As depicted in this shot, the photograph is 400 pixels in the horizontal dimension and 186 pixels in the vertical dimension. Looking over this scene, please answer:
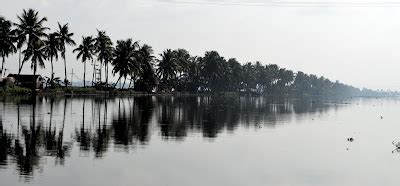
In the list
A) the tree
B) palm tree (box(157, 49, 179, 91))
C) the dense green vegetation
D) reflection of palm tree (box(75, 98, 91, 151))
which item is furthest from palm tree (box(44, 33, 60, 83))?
the tree

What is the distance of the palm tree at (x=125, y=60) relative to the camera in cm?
9821

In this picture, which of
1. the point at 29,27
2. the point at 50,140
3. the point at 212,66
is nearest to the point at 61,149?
the point at 50,140

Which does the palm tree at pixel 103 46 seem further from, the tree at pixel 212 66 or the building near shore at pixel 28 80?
the tree at pixel 212 66

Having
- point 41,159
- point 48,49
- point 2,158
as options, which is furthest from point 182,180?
point 48,49

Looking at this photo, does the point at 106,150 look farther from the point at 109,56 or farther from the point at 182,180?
the point at 109,56

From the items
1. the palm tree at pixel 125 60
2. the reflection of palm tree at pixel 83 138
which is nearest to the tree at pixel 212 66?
the palm tree at pixel 125 60

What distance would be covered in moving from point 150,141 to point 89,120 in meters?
11.3

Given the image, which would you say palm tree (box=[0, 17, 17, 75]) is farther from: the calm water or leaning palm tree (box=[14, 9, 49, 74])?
the calm water

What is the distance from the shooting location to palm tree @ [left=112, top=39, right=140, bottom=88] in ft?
322

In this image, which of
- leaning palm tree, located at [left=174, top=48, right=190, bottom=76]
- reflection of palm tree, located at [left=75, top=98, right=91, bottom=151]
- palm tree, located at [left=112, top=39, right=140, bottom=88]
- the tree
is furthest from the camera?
the tree

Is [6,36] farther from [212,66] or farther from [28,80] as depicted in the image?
[212,66]

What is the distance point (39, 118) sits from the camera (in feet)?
111

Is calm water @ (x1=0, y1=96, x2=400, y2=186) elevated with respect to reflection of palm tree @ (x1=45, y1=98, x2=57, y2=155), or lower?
lower

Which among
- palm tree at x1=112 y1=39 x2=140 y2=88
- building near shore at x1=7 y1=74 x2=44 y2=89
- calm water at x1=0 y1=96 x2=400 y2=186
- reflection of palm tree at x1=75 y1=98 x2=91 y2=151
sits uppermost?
palm tree at x1=112 y1=39 x2=140 y2=88
